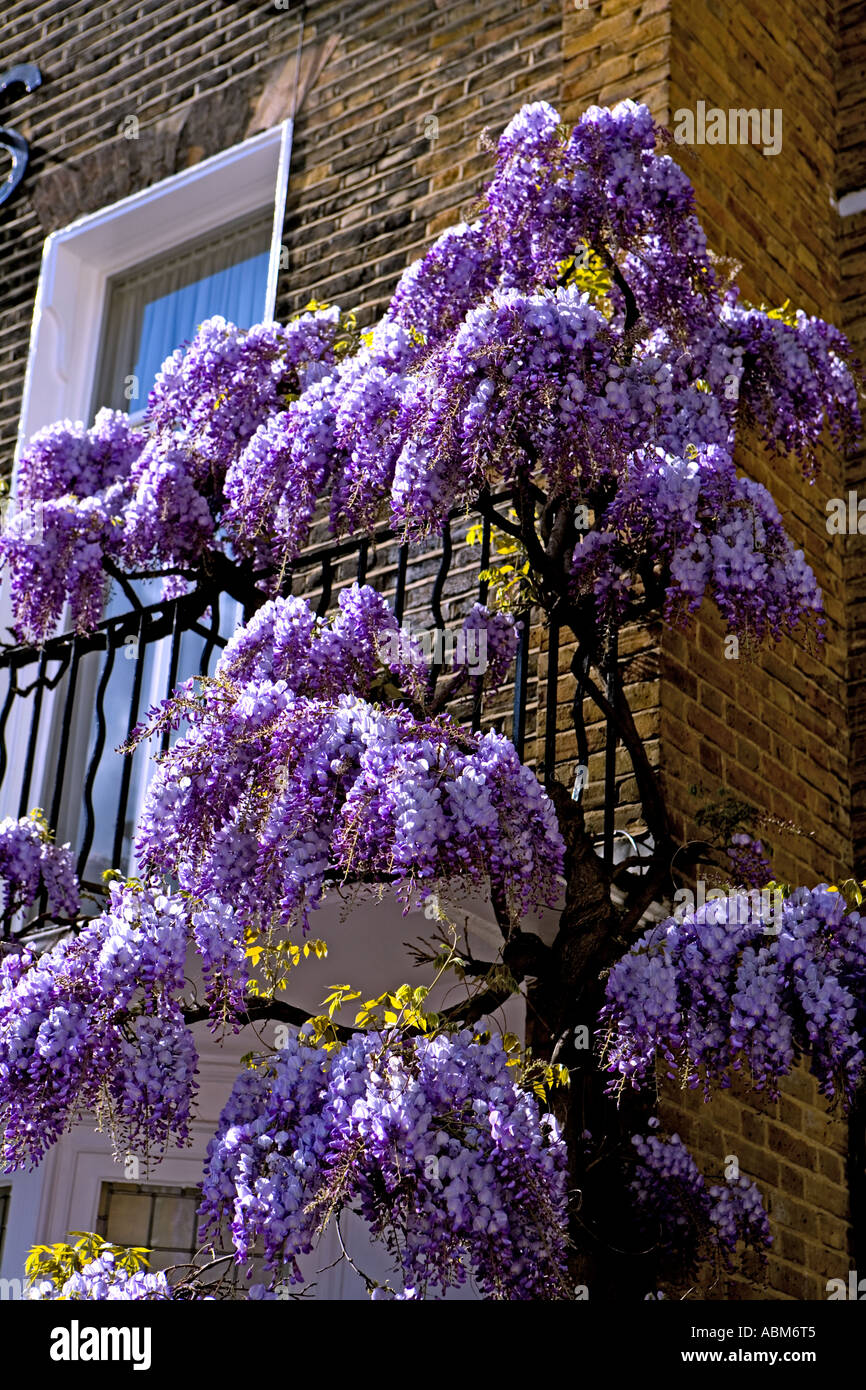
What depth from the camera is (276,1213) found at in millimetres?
3041

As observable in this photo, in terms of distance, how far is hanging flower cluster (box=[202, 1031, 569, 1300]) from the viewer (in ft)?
9.92

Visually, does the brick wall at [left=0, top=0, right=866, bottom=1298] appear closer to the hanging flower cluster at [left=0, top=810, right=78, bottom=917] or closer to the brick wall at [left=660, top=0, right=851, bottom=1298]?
the brick wall at [left=660, top=0, right=851, bottom=1298]

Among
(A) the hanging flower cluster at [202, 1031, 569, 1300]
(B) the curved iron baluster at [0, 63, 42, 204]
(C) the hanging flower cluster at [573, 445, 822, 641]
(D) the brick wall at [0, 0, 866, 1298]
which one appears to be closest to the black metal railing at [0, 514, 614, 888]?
(D) the brick wall at [0, 0, 866, 1298]

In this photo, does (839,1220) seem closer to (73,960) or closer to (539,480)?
(539,480)

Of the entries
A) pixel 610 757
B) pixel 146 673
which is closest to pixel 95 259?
pixel 146 673

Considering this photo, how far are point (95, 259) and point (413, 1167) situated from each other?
5.18 m

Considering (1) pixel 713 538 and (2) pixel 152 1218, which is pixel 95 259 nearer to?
(2) pixel 152 1218

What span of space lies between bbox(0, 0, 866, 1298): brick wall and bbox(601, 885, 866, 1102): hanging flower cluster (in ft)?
3.51

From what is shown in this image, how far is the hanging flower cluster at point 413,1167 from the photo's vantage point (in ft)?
9.92

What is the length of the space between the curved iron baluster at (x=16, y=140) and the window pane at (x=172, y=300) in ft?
2.17

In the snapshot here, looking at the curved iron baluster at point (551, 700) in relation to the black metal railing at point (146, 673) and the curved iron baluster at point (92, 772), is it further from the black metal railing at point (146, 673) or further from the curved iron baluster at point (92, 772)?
the curved iron baluster at point (92, 772)

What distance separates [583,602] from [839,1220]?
7.19ft
